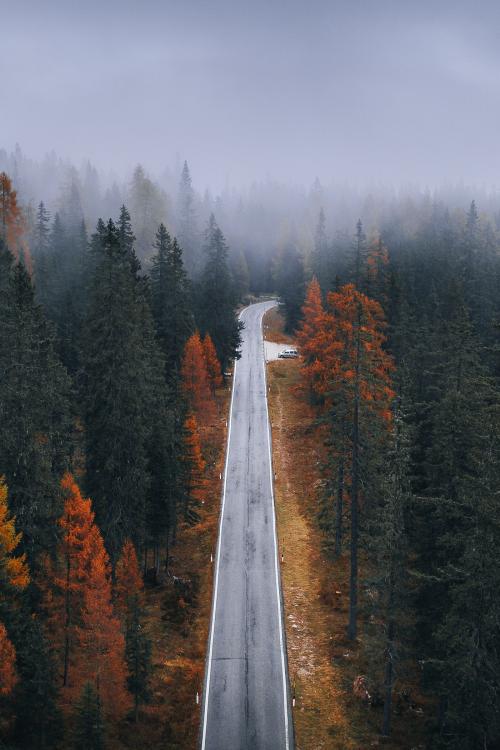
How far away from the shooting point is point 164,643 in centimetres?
3212

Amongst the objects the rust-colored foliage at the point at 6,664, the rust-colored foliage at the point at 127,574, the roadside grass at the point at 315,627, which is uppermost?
the rust-colored foliage at the point at 6,664

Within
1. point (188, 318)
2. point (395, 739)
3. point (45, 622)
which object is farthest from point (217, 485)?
point (395, 739)

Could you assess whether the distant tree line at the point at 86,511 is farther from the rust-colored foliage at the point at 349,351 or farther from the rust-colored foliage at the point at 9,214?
the rust-colored foliage at the point at 9,214

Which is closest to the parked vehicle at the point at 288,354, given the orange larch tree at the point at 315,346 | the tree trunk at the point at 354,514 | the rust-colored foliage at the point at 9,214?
the orange larch tree at the point at 315,346

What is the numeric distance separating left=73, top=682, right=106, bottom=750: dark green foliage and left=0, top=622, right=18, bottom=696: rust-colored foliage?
8.90ft

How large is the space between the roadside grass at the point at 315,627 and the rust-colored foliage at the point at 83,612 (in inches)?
346

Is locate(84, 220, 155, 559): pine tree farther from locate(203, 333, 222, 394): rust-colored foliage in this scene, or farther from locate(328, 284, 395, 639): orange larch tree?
locate(203, 333, 222, 394): rust-colored foliage

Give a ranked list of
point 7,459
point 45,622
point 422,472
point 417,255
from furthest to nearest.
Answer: point 417,255
point 422,472
point 45,622
point 7,459

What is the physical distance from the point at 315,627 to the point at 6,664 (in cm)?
1787

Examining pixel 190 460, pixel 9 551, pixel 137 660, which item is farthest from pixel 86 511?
pixel 190 460

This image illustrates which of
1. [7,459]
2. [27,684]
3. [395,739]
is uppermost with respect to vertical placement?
[7,459]

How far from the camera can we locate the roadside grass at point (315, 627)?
86.2ft

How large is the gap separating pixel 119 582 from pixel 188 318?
28.7 metres

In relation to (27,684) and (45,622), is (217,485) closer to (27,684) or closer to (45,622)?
(45,622)
